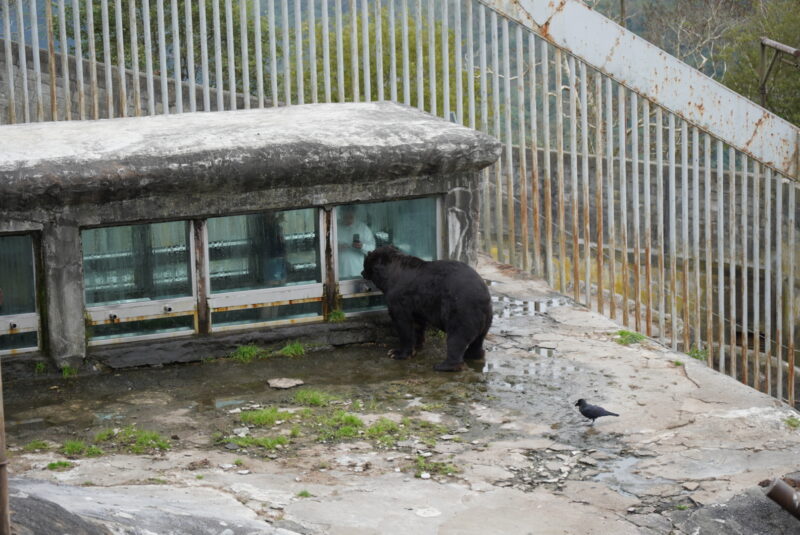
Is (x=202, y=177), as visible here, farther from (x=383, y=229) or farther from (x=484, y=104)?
(x=484, y=104)

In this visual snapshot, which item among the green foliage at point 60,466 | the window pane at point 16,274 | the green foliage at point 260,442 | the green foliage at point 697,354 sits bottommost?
the green foliage at point 697,354

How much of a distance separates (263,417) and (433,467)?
1403 millimetres

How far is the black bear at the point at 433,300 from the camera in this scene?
8.77m

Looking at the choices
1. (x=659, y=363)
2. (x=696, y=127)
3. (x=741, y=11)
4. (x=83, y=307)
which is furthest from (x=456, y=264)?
(x=741, y=11)

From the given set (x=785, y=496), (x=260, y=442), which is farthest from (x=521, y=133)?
(x=785, y=496)

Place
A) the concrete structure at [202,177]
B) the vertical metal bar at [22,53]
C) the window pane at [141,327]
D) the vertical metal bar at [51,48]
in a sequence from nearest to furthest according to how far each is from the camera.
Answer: the concrete structure at [202,177]
the window pane at [141,327]
the vertical metal bar at [22,53]
the vertical metal bar at [51,48]

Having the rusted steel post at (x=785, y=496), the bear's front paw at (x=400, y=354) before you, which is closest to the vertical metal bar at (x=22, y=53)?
the bear's front paw at (x=400, y=354)

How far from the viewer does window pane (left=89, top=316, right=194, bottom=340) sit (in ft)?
29.1

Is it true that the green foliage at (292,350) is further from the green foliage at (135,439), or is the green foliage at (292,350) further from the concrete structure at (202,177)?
the green foliage at (135,439)

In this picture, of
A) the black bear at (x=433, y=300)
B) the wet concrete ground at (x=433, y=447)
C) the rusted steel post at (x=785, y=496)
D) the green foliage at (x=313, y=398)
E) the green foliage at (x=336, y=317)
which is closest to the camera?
the rusted steel post at (x=785, y=496)

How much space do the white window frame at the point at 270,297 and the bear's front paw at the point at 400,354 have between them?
688 millimetres

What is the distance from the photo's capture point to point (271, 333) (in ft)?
30.5

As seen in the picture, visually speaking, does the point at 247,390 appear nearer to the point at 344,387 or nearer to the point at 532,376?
the point at 344,387

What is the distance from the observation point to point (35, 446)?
727 centimetres
